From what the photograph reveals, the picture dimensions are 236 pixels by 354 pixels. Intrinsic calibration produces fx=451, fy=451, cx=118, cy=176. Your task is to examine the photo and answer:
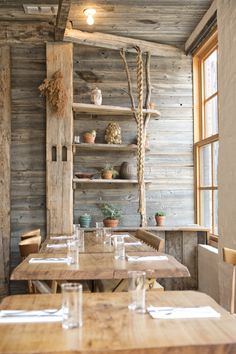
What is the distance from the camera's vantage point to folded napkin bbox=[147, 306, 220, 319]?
161 centimetres

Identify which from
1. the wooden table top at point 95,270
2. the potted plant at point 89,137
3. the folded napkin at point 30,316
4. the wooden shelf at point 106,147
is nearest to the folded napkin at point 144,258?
the wooden table top at point 95,270

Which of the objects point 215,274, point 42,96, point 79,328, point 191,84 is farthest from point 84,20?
point 79,328

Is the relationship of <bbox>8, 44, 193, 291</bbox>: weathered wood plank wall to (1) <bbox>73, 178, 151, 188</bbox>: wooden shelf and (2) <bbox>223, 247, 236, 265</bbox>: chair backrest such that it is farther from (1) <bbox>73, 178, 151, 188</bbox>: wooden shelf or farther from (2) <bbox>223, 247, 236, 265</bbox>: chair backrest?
(2) <bbox>223, 247, 236, 265</bbox>: chair backrest

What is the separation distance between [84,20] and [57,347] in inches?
166

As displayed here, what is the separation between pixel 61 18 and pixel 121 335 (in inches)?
140

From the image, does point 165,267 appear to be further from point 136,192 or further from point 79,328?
point 136,192

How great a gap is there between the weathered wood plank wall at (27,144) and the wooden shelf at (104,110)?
478 millimetres

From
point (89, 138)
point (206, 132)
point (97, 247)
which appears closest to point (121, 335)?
point (97, 247)

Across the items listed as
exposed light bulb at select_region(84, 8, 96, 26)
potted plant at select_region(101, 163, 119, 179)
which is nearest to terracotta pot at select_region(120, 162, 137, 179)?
potted plant at select_region(101, 163, 119, 179)

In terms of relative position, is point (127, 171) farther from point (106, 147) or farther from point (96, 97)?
point (96, 97)

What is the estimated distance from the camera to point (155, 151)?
5488mm

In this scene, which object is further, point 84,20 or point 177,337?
point 84,20

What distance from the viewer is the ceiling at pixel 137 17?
450 cm

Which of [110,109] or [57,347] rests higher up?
[110,109]
